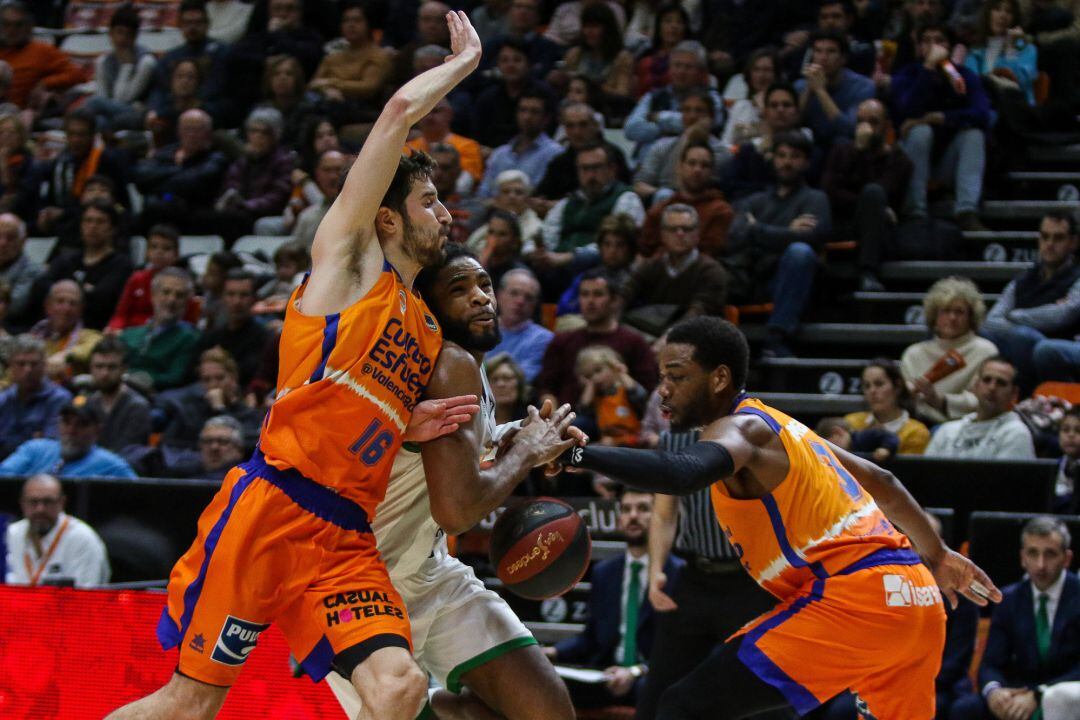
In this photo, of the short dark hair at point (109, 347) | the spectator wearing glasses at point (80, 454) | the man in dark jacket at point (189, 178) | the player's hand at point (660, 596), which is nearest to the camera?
the player's hand at point (660, 596)

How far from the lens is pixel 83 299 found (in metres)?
11.4

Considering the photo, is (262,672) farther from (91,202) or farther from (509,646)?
(91,202)

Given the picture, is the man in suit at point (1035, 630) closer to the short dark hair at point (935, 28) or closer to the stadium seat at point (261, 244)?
the short dark hair at point (935, 28)

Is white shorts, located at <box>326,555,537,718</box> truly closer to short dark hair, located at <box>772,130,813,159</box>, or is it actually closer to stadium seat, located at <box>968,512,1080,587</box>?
stadium seat, located at <box>968,512,1080,587</box>

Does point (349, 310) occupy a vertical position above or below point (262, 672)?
above

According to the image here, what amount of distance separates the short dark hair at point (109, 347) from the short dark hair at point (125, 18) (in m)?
4.81

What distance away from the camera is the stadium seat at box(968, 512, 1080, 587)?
24.7 feet

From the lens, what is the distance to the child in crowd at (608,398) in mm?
8734

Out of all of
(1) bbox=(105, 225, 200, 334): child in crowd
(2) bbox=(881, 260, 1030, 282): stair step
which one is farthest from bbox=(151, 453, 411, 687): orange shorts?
(1) bbox=(105, 225, 200, 334): child in crowd

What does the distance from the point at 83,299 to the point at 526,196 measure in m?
3.48

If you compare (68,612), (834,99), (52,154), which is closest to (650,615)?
(68,612)

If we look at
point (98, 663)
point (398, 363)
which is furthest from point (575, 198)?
point (398, 363)

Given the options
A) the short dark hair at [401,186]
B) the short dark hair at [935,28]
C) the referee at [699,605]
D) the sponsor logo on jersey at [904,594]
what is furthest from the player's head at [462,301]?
the short dark hair at [935,28]

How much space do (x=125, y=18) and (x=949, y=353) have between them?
8.47 metres
